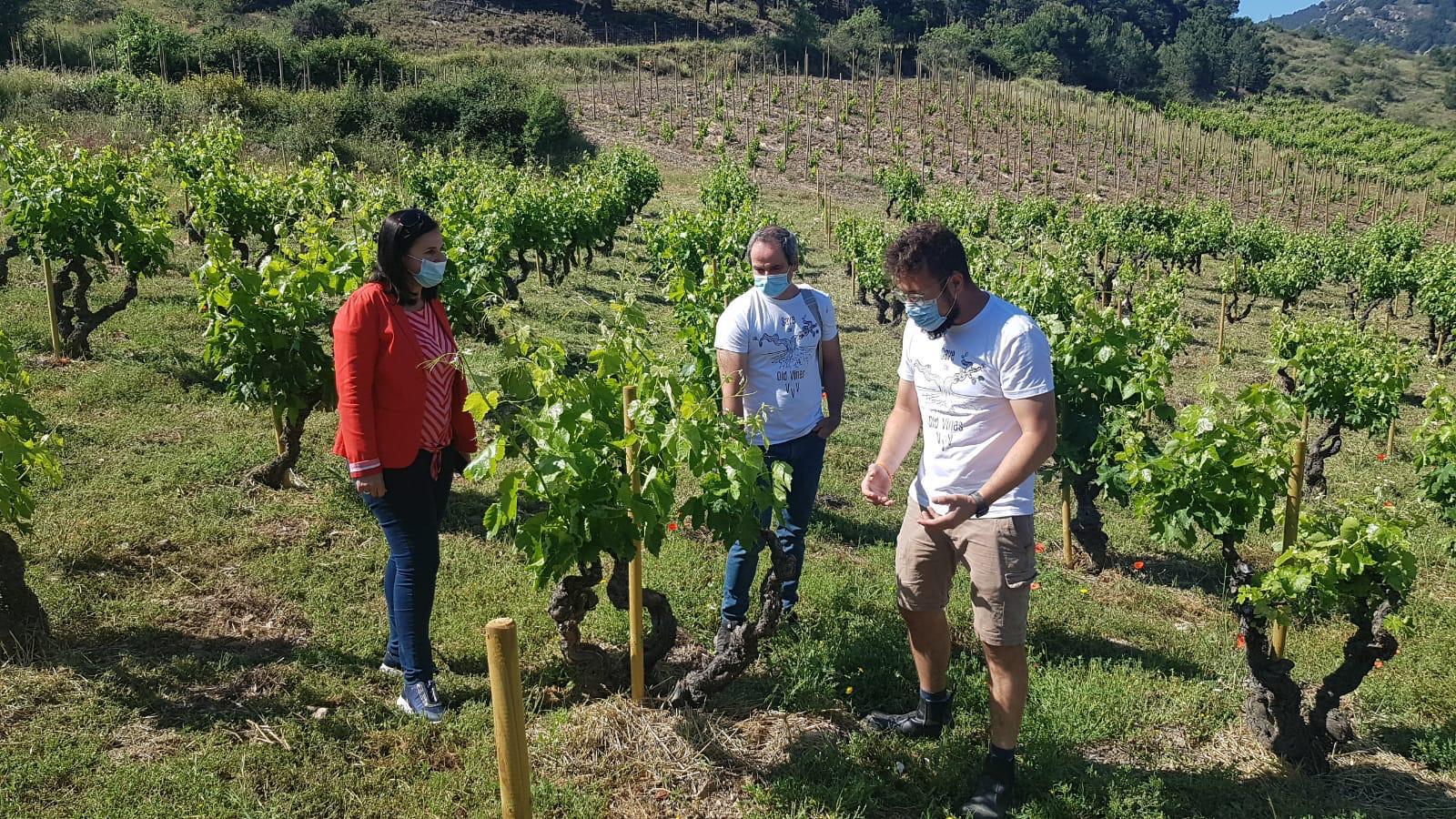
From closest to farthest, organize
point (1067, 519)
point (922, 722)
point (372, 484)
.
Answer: point (372, 484) → point (922, 722) → point (1067, 519)

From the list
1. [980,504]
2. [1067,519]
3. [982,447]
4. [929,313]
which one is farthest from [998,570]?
[1067,519]

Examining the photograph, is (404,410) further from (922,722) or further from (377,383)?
(922,722)

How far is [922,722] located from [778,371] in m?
1.56

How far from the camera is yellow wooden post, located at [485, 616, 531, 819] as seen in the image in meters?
2.54

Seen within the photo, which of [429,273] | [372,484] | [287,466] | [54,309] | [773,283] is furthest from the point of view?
[54,309]

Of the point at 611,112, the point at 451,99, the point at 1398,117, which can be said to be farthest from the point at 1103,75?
the point at 451,99

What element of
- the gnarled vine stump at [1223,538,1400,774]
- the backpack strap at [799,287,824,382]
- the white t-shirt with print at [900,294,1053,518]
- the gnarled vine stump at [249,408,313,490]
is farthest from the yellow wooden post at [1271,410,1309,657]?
the gnarled vine stump at [249,408,313,490]

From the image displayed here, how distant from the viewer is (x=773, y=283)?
4039mm

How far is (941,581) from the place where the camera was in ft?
11.3

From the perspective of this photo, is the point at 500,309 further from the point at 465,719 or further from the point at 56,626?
the point at 56,626

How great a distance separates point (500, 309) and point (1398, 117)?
Result: 9210 centimetres

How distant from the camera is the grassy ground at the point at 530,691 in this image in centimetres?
329

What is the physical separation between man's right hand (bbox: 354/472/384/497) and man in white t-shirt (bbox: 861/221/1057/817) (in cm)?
195

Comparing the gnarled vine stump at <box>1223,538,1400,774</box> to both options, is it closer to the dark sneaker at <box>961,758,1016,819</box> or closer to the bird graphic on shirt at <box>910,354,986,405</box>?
the dark sneaker at <box>961,758,1016,819</box>
